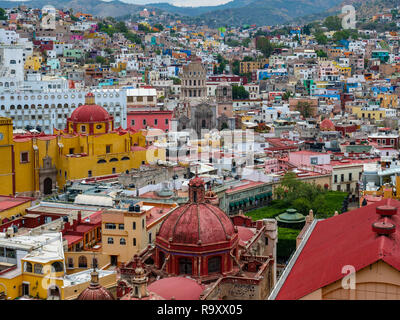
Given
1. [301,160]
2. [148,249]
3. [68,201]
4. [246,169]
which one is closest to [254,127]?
[301,160]

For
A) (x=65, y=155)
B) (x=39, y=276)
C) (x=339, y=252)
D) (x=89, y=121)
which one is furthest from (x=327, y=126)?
(x=339, y=252)

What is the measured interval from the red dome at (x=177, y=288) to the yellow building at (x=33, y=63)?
A: 90.3 m

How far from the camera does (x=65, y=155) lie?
1933 inches

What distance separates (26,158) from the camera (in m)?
48.9

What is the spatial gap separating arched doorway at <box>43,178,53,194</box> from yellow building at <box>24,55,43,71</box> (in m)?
63.9

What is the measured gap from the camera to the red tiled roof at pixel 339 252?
17.8 m

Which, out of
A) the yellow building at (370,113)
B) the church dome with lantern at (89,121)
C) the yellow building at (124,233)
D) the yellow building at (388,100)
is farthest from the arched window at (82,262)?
the yellow building at (388,100)

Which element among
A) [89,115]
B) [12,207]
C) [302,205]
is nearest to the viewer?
[12,207]

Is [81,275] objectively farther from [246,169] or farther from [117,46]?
[117,46]

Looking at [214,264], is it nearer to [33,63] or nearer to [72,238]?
[72,238]

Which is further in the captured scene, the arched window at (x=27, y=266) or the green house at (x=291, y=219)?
the green house at (x=291, y=219)

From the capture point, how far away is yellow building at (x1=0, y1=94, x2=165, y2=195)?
47688 millimetres

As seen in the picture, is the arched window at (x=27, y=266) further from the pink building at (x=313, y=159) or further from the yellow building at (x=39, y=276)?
the pink building at (x=313, y=159)

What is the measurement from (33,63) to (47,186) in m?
67.4
